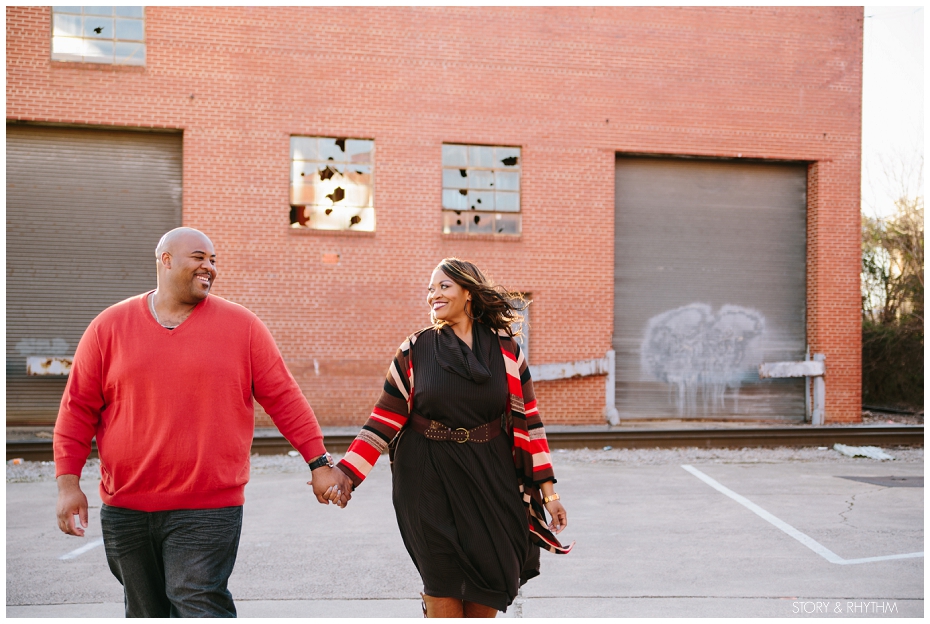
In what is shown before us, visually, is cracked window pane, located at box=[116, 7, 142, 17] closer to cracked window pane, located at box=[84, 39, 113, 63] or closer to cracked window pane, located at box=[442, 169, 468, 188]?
cracked window pane, located at box=[84, 39, 113, 63]

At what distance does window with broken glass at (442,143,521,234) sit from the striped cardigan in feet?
34.9

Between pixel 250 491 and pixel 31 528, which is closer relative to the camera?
pixel 31 528

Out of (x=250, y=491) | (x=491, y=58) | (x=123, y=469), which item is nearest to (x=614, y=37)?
(x=491, y=58)

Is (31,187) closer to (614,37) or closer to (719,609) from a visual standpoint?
(614,37)

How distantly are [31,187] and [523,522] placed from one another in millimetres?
12908

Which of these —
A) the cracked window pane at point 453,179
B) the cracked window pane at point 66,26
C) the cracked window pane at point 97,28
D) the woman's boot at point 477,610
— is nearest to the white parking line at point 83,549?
the woman's boot at point 477,610

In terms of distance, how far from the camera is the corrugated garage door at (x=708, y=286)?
14.8 m

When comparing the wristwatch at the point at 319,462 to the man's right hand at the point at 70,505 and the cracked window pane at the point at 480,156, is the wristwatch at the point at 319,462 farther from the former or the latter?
the cracked window pane at the point at 480,156

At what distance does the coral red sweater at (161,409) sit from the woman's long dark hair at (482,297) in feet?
3.37

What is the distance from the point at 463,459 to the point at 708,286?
12737 mm

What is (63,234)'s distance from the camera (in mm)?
13156

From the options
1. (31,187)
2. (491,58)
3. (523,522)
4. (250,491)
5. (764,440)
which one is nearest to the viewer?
(523,522)

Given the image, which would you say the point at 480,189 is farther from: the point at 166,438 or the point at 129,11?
the point at 166,438

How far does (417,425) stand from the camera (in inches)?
137
